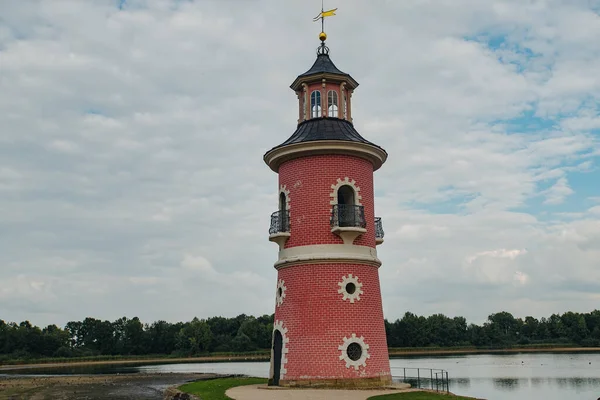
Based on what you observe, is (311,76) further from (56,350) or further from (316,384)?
(56,350)

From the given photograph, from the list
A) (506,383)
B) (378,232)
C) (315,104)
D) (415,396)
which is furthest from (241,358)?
(415,396)

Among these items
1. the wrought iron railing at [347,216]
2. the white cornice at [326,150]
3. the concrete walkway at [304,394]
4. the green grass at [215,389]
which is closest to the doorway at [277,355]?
the concrete walkway at [304,394]

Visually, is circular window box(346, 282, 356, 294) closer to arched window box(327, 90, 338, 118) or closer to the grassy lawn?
the grassy lawn

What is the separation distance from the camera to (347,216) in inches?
814

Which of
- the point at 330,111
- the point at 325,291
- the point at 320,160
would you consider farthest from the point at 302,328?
the point at 330,111

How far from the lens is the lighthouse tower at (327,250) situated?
19.7m

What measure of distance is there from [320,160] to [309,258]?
3.33 m

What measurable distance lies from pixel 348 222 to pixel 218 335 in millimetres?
70695

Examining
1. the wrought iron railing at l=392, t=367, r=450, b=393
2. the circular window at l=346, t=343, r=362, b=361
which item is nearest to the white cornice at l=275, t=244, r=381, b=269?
the circular window at l=346, t=343, r=362, b=361

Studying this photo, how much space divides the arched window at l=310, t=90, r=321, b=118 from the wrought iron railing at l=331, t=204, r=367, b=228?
3.68 m

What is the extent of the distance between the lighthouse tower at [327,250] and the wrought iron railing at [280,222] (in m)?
0.03

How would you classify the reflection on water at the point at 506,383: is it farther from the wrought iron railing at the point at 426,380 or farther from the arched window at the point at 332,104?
the arched window at the point at 332,104

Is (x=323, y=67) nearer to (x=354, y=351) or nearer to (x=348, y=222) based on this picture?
(x=348, y=222)

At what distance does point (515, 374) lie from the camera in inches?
1737
